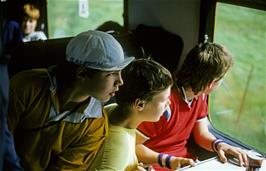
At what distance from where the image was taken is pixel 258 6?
2000 millimetres

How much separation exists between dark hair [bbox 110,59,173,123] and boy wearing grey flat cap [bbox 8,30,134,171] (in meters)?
0.11

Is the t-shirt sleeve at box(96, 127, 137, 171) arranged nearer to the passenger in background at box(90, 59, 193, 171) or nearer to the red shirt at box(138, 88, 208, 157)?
the passenger in background at box(90, 59, 193, 171)

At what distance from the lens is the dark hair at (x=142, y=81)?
162 cm

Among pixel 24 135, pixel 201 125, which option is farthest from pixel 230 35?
pixel 24 135

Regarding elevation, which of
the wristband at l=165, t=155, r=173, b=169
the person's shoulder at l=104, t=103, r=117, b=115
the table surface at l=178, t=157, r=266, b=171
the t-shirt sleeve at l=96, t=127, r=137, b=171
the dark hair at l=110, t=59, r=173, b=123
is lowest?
the table surface at l=178, t=157, r=266, b=171

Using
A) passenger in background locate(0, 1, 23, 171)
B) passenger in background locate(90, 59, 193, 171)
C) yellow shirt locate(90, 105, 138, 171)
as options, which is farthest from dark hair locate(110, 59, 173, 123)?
passenger in background locate(0, 1, 23, 171)

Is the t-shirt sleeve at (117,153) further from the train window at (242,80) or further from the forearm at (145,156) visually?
the train window at (242,80)

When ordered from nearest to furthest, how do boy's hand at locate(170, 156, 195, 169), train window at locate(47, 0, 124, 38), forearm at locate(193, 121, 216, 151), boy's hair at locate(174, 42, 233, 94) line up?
boy's hand at locate(170, 156, 195, 169) → boy's hair at locate(174, 42, 233, 94) → forearm at locate(193, 121, 216, 151) → train window at locate(47, 0, 124, 38)

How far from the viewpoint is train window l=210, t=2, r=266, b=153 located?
2.14 metres

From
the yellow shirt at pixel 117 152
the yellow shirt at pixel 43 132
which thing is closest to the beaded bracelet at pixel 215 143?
the yellow shirt at pixel 117 152

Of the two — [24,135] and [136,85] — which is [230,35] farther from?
[24,135]

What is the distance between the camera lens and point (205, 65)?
71.1 inches

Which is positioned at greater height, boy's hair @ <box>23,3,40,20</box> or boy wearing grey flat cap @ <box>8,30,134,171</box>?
boy's hair @ <box>23,3,40,20</box>

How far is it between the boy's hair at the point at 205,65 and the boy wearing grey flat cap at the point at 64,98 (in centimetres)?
40
